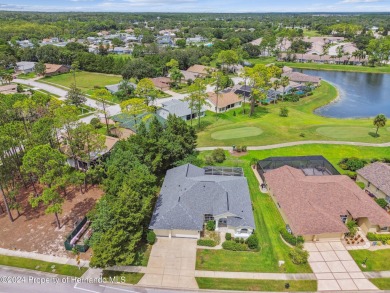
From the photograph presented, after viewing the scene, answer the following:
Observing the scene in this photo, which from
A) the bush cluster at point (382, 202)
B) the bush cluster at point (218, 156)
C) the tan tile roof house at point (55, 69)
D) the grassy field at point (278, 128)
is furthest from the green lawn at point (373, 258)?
the tan tile roof house at point (55, 69)

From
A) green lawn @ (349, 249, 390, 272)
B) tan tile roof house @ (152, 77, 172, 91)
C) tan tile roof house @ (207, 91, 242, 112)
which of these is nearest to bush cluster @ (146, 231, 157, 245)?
green lawn @ (349, 249, 390, 272)

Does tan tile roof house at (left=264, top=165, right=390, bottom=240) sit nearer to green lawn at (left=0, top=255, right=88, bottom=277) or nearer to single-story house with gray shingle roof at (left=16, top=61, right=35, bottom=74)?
green lawn at (left=0, top=255, right=88, bottom=277)

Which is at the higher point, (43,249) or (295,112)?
(295,112)

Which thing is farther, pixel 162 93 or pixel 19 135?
pixel 162 93

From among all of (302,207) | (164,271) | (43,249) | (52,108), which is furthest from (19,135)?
(302,207)

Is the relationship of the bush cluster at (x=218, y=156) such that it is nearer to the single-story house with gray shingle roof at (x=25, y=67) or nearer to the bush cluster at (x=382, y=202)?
the bush cluster at (x=382, y=202)

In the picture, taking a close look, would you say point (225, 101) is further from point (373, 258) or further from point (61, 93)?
point (373, 258)

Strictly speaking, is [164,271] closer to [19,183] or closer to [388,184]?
[19,183]
